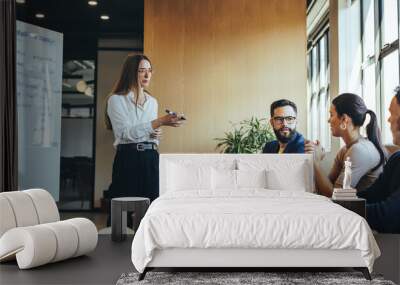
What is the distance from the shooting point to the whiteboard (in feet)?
22.4

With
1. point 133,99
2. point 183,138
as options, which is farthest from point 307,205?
point 133,99

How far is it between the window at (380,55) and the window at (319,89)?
452mm

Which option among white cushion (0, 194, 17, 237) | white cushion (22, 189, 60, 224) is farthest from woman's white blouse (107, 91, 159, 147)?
white cushion (0, 194, 17, 237)

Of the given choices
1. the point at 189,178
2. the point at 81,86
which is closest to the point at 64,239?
the point at 189,178

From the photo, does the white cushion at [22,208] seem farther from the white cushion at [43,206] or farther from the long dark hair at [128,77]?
the long dark hair at [128,77]

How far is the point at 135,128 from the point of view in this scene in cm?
671

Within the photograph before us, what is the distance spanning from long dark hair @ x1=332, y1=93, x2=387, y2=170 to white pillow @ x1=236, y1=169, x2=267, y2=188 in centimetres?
137

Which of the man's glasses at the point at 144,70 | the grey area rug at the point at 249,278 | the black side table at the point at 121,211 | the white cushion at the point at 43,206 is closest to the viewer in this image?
the grey area rug at the point at 249,278

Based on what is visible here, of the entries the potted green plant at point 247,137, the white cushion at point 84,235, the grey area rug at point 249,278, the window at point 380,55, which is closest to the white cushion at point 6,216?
the white cushion at point 84,235

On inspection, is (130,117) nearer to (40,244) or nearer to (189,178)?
(189,178)

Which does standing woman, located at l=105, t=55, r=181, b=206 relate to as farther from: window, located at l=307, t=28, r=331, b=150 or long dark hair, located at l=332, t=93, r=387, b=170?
long dark hair, located at l=332, t=93, r=387, b=170

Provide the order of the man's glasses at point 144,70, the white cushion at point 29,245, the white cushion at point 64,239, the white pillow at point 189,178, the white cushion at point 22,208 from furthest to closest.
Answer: the man's glasses at point 144,70, the white pillow at point 189,178, the white cushion at point 22,208, the white cushion at point 64,239, the white cushion at point 29,245

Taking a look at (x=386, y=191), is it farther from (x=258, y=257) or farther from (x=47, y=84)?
(x=47, y=84)

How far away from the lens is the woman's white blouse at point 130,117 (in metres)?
6.70
